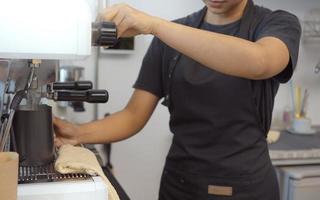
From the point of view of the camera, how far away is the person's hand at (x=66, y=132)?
90 cm

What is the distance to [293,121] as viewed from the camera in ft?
6.68

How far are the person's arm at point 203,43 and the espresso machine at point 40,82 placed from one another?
91 millimetres

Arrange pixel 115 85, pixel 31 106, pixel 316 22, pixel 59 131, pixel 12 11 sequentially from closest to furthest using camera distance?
pixel 12 11, pixel 31 106, pixel 59 131, pixel 115 85, pixel 316 22

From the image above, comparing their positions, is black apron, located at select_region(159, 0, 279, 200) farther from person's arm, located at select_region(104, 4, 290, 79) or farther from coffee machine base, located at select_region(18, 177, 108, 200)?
coffee machine base, located at select_region(18, 177, 108, 200)

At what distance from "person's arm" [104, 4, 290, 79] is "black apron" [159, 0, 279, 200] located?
0.88 ft

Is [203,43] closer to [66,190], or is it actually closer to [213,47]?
[213,47]

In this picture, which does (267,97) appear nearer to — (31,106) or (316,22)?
(31,106)

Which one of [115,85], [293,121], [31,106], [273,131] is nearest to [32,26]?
[31,106]

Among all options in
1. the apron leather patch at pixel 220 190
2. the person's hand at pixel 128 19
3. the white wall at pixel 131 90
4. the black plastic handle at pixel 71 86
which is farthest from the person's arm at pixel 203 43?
the white wall at pixel 131 90

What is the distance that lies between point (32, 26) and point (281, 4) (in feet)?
5.83

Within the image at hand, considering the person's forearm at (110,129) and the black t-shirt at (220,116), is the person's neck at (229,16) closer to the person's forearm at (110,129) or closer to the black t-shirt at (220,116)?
the black t-shirt at (220,116)

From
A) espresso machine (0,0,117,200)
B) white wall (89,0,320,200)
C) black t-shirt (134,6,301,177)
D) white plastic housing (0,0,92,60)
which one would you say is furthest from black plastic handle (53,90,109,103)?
white wall (89,0,320,200)

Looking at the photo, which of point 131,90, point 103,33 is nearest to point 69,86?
point 103,33

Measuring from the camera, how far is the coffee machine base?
23.2 inches
